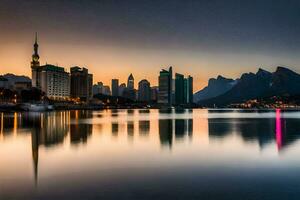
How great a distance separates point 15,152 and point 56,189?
12433 millimetres

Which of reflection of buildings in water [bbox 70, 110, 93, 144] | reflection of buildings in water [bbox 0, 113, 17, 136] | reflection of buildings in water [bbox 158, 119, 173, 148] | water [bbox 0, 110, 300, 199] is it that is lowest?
reflection of buildings in water [bbox 158, 119, 173, 148]

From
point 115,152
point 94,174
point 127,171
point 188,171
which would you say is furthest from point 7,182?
point 115,152

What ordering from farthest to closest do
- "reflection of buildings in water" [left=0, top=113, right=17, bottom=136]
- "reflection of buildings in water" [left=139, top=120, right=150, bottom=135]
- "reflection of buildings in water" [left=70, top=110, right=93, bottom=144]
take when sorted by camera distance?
1. "reflection of buildings in water" [left=139, top=120, right=150, bottom=135]
2. "reflection of buildings in water" [left=0, top=113, right=17, bottom=136]
3. "reflection of buildings in water" [left=70, top=110, right=93, bottom=144]

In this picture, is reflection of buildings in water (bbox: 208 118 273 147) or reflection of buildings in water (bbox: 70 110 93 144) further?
reflection of buildings in water (bbox: 208 118 273 147)

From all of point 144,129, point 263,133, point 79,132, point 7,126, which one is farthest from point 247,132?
point 7,126

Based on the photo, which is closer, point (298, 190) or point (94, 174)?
point (298, 190)

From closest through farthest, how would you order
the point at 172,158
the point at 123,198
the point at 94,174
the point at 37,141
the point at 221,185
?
the point at 123,198 → the point at 221,185 → the point at 94,174 → the point at 172,158 → the point at 37,141

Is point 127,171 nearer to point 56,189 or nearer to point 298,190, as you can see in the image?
point 56,189

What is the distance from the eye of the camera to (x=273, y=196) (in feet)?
42.8

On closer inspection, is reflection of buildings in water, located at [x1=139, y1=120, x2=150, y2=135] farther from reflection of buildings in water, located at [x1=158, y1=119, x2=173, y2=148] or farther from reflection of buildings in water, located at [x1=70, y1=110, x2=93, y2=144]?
reflection of buildings in water, located at [x1=70, y1=110, x2=93, y2=144]

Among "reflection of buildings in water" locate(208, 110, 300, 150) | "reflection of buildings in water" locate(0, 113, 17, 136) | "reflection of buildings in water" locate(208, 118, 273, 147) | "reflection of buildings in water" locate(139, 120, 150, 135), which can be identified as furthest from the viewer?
"reflection of buildings in water" locate(139, 120, 150, 135)

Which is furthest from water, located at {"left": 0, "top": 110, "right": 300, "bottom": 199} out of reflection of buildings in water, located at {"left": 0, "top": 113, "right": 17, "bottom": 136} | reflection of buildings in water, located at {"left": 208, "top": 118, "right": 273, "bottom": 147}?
reflection of buildings in water, located at {"left": 0, "top": 113, "right": 17, "bottom": 136}

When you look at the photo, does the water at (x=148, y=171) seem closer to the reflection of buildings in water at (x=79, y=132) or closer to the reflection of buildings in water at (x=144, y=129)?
the reflection of buildings in water at (x=79, y=132)

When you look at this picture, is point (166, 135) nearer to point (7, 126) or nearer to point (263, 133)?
point (263, 133)
